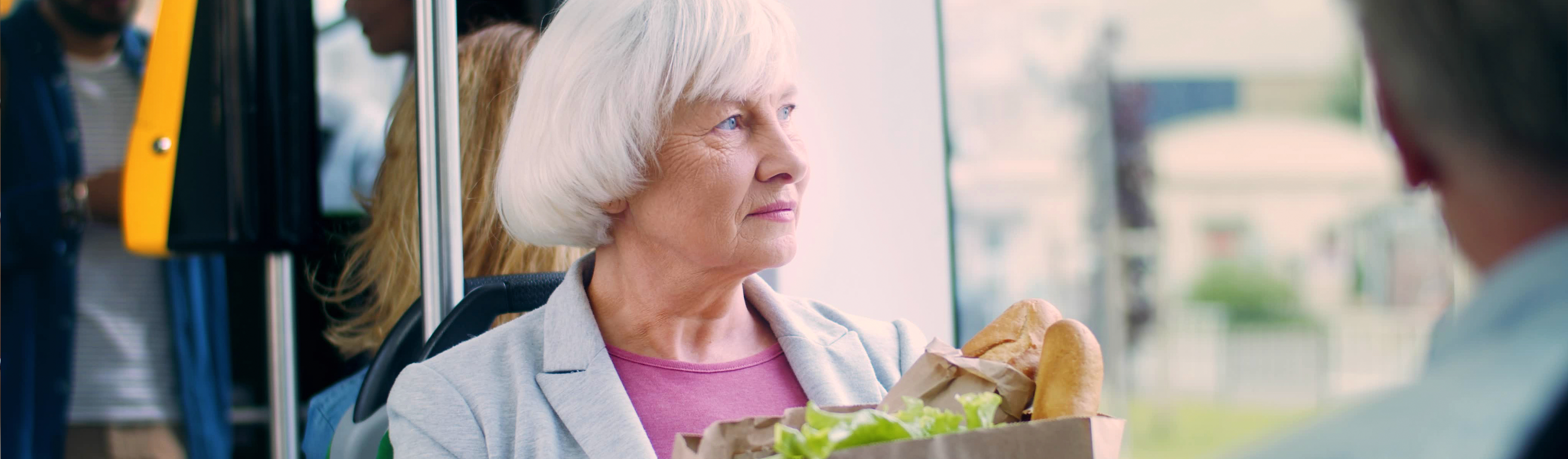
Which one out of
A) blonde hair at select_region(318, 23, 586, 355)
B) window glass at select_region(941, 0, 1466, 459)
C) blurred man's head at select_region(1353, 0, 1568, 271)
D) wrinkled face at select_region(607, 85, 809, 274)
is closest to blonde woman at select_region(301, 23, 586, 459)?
blonde hair at select_region(318, 23, 586, 355)

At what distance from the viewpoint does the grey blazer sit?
4.05 feet

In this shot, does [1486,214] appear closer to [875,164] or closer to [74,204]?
[875,164]

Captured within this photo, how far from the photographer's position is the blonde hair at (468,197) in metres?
1.81

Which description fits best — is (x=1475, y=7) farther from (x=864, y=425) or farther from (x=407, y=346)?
(x=407, y=346)

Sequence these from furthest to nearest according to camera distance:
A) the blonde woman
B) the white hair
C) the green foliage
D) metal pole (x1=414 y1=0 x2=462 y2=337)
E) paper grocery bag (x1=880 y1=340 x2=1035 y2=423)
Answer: the green foliage, the blonde woman, metal pole (x1=414 y1=0 x2=462 y2=337), the white hair, paper grocery bag (x1=880 y1=340 x2=1035 y2=423)

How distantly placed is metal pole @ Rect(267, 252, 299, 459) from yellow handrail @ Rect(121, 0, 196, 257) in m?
0.25

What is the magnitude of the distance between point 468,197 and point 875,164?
94 centimetres

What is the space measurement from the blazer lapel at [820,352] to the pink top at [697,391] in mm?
31

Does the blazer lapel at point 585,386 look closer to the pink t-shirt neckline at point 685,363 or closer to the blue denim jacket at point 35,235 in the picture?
the pink t-shirt neckline at point 685,363

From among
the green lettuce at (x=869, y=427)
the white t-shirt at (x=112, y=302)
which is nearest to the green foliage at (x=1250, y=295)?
the white t-shirt at (x=112, y=302)

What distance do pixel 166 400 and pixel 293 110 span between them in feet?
2.15

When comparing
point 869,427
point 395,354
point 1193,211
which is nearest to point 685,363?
point 395,354

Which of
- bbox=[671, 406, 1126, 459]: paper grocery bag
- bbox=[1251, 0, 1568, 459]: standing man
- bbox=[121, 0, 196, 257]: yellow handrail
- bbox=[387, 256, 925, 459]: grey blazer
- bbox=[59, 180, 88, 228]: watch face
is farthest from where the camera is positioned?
bbox=[59, 180, 88, 228]: watch face

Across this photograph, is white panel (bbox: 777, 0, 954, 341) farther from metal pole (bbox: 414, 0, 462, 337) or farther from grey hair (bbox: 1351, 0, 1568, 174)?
grey hair (bbox: 1351, 0, 1568, 174)
